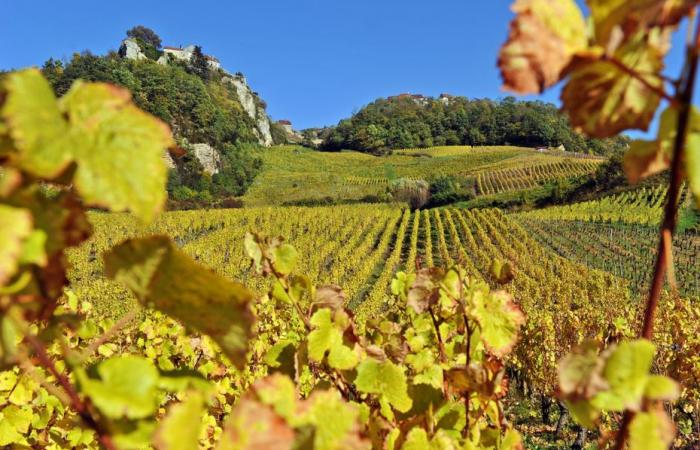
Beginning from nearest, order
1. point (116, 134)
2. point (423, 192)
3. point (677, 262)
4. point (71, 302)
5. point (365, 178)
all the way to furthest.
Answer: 1. point (116, 134)
2. point (71, 302)
3. point (677, 262)
4. point (423, 192)
5. point (365, 178)

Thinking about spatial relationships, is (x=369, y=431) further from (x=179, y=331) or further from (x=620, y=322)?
(x=620, y=322)

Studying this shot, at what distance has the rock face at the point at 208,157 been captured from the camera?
5222 centimetres

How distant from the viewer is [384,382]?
0.76 metres

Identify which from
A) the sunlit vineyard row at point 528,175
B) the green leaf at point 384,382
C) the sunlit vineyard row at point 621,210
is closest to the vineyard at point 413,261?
the green leaf at point 384,382

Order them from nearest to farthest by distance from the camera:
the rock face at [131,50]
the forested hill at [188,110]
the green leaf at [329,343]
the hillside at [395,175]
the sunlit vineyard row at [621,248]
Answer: the green leaf at [329,343], the sunlit vineyard row at [621,248], the hillside at [395,175], the forested hill at [188,110], the rock face at [131,50]

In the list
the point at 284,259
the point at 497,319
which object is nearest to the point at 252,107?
the point at 284,259

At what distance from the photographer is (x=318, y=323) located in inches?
31.3

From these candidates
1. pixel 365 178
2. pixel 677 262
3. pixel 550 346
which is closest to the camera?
pixel 550 346

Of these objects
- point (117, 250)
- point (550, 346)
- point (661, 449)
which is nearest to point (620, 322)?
point (661, 449)

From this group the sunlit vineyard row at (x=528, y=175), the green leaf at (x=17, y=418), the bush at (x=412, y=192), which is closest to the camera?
the green leaf at (x=17, y=418)

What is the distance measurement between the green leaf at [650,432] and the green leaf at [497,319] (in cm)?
38

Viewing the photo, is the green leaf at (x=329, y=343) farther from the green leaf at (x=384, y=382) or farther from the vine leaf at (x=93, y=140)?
the vine leaf at (x=93, y=140)

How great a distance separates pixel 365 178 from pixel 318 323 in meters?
51.8

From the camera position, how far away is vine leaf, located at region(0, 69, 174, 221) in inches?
11.6
